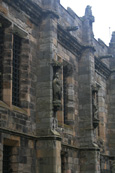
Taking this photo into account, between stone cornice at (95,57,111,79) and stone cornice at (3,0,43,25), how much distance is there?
22.8 ft

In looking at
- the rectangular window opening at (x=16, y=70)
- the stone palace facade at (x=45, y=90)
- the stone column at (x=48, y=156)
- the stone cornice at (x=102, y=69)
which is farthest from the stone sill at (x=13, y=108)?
the stone cornice at (x=102, y=69)

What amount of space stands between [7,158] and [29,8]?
5.93 meters

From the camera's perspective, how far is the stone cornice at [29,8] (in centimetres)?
1437

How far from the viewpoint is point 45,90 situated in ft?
48.9

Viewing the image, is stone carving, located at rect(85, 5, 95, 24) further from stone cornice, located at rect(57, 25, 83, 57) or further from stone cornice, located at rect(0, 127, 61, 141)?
stone cornice, located at rect(0, 127, 61, 141)

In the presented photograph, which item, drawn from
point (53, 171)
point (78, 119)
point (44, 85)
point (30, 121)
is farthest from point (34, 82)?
point (78, 119)

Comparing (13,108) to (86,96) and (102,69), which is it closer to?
(86,96)

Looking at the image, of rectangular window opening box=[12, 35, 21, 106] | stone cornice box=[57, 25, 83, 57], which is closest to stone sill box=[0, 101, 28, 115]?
rectangular window opening box=[12, 35, 21, 106]

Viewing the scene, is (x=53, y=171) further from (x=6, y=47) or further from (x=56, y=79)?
(x=6, y=47)

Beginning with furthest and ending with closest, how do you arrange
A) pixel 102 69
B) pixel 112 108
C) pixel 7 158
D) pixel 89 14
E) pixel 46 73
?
1. pixel 112 108
2. pixel 102 69
3. pixel 89 14
4. pixel 46 73
5. pixel 7 158

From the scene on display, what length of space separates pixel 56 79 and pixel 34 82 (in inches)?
34.7

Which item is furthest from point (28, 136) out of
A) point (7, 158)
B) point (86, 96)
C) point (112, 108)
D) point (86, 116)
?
point (112, 108)

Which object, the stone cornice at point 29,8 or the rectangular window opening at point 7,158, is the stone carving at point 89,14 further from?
the rectangular window opening at point 7,158

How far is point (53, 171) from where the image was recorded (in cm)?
1384
